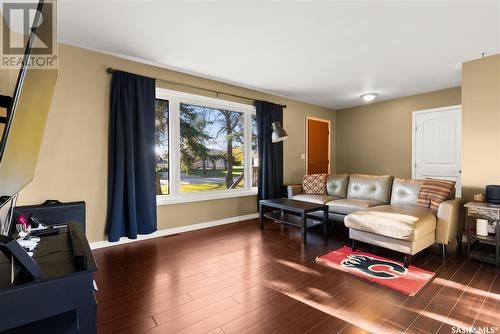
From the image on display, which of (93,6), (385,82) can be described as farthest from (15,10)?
(385,82)

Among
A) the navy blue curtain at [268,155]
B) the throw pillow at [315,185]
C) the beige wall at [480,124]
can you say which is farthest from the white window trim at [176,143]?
the beige wall at [480,124]

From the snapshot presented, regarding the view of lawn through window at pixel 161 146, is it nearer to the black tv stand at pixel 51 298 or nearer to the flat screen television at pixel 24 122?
the flat screen television at pixel 24 122

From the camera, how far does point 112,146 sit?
120 inches

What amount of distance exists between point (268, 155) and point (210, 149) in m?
1.11

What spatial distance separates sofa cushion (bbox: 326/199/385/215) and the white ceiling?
1948 mm

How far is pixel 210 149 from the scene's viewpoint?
418 cm

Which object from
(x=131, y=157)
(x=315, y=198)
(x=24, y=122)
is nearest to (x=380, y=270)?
(x=315, y=198)

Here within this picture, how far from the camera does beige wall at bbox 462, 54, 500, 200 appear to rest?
2.94 metres

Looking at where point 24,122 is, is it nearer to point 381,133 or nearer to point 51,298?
point 51,298

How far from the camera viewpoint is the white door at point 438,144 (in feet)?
14.2

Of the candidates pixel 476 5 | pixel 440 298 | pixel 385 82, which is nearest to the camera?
pixel 440 298

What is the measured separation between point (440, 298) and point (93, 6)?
3.71 metres

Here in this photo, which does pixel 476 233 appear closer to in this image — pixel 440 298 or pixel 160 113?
pixel 440 298

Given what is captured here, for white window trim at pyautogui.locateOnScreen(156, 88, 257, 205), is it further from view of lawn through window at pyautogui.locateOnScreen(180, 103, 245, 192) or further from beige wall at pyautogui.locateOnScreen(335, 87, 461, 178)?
beige wall at pyautogui.locateOnScreen(335, 87, 461, 178)
